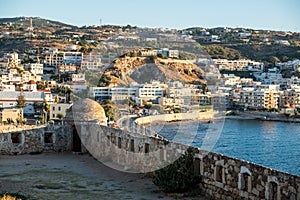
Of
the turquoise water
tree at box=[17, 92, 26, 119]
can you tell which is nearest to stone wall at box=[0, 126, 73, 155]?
the turquoise water

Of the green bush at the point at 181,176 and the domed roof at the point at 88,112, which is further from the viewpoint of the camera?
the domed roof at the point at 88,112

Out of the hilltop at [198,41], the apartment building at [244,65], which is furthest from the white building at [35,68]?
the apartment building at [244,65]

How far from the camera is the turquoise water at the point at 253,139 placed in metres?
41.4

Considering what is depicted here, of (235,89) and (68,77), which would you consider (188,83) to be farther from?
(68,77)

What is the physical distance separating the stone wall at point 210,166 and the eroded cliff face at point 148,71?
160ft

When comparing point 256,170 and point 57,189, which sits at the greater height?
point 256,170

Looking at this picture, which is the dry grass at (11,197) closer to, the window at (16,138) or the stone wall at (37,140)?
the stone wall at (37,140)

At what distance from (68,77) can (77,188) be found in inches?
3130

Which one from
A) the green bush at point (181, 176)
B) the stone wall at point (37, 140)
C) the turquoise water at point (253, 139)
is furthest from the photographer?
the turquoise water at point (253, 139)

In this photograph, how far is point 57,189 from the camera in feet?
35.4

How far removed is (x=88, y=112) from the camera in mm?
16500

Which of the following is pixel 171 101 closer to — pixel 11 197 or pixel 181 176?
pixel 181 176

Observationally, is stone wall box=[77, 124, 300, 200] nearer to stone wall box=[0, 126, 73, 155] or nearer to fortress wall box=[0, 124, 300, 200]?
fortress wall box=[0, 124, 300, 200]

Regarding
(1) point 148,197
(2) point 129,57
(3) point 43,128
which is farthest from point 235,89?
(1) point 148,197
